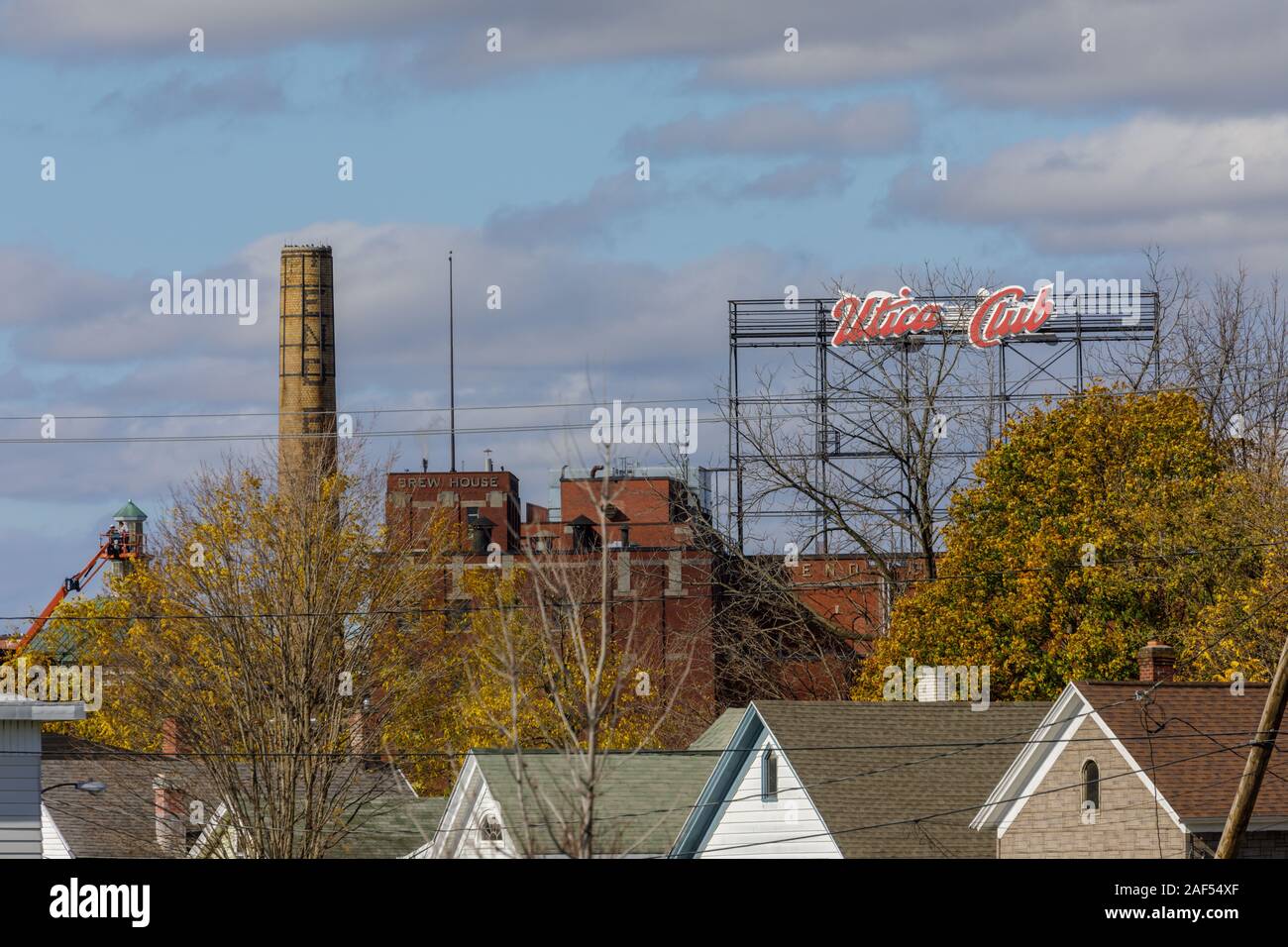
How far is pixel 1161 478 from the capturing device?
49.8m

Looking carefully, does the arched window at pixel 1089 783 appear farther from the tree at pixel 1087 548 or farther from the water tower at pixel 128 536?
the water tower at pixel 128 536

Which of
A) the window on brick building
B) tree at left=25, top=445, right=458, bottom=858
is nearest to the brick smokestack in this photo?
the window on brick building

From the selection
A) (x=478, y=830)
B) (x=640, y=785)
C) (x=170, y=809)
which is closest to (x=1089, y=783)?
(x=640, y=785)

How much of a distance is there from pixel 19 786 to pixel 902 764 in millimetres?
16936

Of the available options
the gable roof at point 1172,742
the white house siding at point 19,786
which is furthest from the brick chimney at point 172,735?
the gable roof at point 1172,742

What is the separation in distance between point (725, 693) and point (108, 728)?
21.4 metres

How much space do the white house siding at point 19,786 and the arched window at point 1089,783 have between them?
18.0m

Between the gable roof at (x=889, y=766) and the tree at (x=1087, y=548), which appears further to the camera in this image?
the tree at (x=1087, y=548)

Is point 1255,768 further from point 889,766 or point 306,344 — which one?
point 306,344

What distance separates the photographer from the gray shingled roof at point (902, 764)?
37000mm

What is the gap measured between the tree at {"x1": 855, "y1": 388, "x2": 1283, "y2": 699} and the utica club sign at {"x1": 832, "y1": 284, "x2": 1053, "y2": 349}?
57.2 feet
